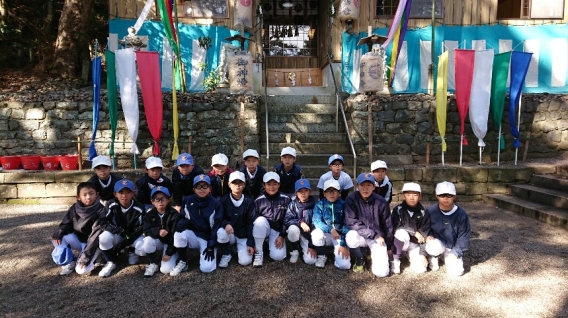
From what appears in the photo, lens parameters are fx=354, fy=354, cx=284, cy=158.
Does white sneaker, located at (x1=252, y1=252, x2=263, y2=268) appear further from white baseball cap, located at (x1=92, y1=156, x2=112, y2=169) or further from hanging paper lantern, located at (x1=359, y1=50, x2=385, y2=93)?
hanging paper lantern, located at (x1=359, y1=50, x2=385, y2=93)

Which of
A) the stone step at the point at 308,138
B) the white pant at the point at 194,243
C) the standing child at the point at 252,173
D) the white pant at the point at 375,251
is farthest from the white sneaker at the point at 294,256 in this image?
the stone step at the point at 308,138

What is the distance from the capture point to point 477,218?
511cm

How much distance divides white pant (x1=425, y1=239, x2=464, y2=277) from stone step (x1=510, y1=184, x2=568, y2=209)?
2.76 m

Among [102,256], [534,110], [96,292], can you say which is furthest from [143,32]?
[534,110]

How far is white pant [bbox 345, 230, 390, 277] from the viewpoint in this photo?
127 inches

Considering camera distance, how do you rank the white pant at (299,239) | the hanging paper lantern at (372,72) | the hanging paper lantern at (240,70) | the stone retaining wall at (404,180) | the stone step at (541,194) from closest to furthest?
the white pant at (299,239), the stone step at (541,194), the stone retaining wall at (404,180), the hanging paper lantern at (372,72), the hanging paper lantern at (240,70)

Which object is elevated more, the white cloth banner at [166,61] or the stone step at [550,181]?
the white cloth banner at [166,61]

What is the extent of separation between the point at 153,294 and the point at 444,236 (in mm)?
2716

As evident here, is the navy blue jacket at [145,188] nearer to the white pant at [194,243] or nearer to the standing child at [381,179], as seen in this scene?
the white pant at [194,243]

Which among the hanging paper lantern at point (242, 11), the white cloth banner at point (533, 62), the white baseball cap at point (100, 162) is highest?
the hanging paper lantern at point (242, 11)

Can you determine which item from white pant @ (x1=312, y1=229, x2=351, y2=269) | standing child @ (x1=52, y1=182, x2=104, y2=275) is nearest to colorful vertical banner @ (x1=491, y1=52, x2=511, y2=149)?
white pant @ (x1=312, y1=229, x2=351, y2=269)

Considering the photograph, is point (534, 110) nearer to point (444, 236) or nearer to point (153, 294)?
point (444, 236)

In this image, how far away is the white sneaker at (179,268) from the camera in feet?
10.7

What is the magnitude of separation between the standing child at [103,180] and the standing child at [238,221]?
1383mm
